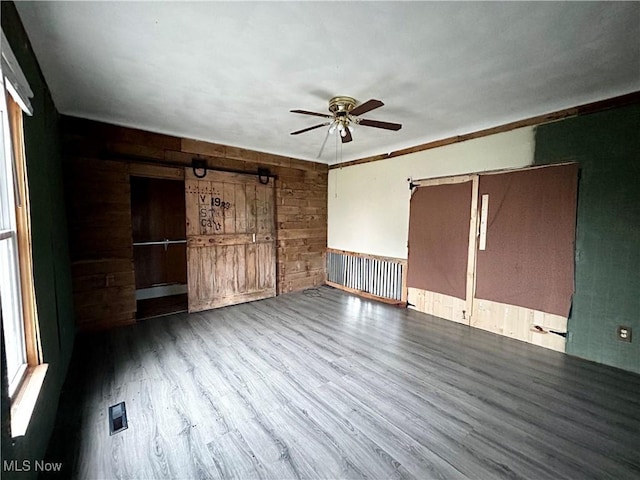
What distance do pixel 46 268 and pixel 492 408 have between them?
11.3 feet

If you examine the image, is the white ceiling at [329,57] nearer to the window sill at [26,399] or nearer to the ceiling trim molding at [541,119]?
the ceiling trim molding at [541,119]

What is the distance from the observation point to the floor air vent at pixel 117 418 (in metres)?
1.85

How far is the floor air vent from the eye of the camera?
72.7 inches

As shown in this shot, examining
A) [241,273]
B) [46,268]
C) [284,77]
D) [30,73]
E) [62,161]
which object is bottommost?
[241,273]

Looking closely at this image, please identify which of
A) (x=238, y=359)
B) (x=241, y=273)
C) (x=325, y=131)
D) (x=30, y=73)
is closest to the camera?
(x=30, y=73)

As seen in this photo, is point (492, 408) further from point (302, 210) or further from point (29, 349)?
point (302, 210)

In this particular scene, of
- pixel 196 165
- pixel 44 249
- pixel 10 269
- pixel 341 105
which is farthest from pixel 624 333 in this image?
pixel 196 165

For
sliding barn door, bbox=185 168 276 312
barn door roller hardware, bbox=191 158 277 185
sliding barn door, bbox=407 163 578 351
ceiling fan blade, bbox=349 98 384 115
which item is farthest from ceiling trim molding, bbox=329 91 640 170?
sliding barn door, bbox=185 168 276 312

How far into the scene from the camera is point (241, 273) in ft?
15.2

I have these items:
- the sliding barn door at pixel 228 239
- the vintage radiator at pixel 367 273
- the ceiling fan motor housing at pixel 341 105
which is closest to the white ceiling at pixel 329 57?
the ceiling fan motor housing at pixel 341 105

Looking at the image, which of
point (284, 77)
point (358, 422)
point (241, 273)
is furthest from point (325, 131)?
point (358, 422)

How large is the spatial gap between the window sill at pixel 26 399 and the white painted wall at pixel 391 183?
4.19 meters

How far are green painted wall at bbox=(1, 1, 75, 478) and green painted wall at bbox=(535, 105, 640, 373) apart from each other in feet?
13.9
